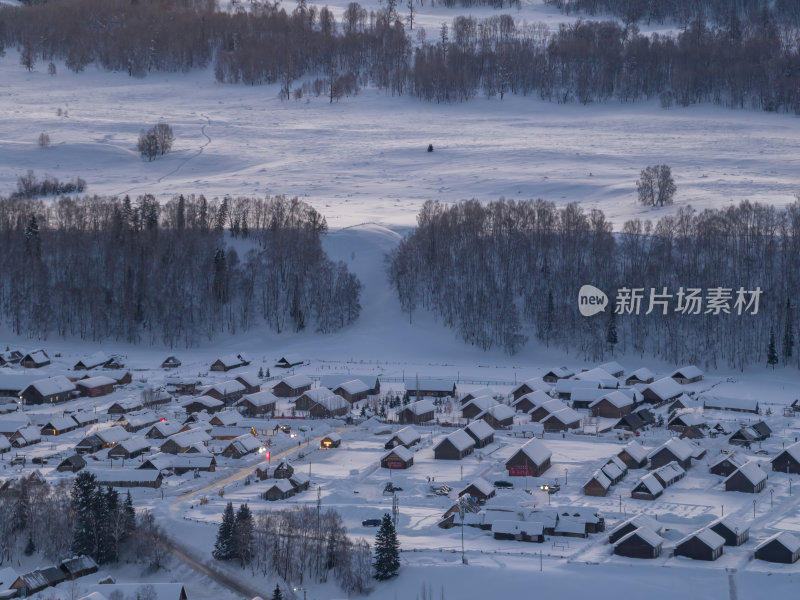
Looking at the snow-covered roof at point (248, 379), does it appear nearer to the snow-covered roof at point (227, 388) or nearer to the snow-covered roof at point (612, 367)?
the snow-covered roof at point (227, 388)

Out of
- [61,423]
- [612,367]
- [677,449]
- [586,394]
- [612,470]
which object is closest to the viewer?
[612,470]

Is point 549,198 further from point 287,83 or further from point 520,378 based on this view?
point 287,83

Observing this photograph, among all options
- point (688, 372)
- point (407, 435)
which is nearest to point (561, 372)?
point (688, 372)

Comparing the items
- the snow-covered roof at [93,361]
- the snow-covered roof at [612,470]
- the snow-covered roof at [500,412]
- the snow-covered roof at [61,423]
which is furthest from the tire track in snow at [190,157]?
the snow-covered roof at [612,470]

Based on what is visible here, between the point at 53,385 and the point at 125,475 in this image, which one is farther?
the point at 53,385

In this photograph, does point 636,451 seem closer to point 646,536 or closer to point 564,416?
point 564,416

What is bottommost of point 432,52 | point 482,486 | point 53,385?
point 53,385

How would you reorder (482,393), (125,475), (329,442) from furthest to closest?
(482,393)
(329,442)
(125,475)

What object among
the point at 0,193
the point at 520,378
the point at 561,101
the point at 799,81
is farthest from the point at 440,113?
the point at 520,378
